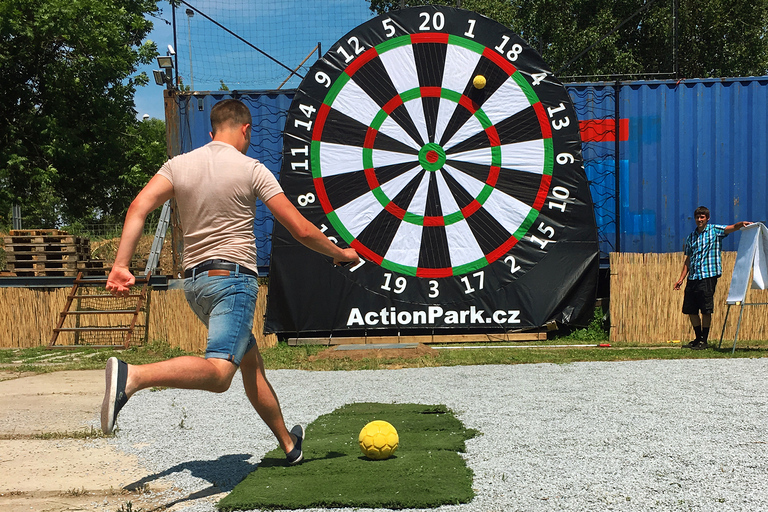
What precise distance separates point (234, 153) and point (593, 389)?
3702mm

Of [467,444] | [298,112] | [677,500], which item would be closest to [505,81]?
[298,112]

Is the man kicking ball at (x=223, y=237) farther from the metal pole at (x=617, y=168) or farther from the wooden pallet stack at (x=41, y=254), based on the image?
the wooden pallet stack at (x=41, y=254)

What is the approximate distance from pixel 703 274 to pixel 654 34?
17.0 meters

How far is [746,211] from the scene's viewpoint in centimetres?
1002

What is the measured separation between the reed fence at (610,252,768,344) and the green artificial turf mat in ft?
16.7

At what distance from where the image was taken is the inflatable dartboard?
29.9ft

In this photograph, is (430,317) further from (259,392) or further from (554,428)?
(259,392)

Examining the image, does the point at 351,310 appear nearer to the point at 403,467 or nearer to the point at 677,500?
the point at 403,467

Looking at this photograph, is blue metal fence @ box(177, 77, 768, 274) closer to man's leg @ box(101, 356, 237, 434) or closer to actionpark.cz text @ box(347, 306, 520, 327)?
actionpark.cz text @ box(347, 306, 520, 327)

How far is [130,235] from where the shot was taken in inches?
118

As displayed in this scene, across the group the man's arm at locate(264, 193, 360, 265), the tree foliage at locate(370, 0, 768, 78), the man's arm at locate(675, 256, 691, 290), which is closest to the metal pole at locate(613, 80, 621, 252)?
the man's arm at locate(675, 256, 691, 290)

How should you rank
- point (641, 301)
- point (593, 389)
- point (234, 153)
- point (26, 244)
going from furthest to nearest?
point (26, 244), point (641, 301), point (593, 389), point (234, 153)

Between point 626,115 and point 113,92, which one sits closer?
point 626,115

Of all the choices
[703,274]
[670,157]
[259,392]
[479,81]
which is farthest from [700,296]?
[259,392]
